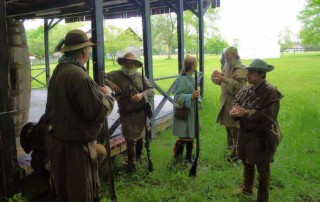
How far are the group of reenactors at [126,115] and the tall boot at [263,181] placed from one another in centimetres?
1

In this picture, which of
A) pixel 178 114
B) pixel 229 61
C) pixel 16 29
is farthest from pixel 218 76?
pixel 16 29

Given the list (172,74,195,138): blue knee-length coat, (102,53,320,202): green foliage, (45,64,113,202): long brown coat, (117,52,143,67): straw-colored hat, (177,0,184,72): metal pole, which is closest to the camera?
(45,64,113,202): long brown coat

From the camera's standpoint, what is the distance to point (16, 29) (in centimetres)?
443

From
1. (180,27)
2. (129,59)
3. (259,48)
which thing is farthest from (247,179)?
(259,48)

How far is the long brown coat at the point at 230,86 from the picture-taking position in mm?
4863

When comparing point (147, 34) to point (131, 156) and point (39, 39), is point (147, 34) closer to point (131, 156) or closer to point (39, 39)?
point (131, 156)

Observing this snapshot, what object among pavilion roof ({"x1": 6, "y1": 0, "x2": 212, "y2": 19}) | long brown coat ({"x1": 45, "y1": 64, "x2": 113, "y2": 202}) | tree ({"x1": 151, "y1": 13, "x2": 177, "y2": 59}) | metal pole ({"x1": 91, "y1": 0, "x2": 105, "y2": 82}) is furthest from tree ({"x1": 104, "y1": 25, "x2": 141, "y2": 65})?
long brown coat ({"x1": 45, "y1": 64, "x2": 113, "y2": 202})

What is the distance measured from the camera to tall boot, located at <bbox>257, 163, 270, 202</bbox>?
12.0 feet

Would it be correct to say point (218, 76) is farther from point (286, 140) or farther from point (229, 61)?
point (286, 140)

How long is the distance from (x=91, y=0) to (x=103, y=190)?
8.03 ft

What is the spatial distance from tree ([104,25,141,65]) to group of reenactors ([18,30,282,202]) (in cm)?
3605

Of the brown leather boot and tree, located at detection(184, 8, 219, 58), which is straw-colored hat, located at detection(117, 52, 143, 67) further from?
tree, located at detection(184, 8, 219, 58)

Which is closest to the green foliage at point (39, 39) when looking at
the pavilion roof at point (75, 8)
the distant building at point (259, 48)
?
the distant building at point (259, 48)

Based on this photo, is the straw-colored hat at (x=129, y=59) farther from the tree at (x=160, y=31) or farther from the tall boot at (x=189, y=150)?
the tree at (x=160, y=31)
